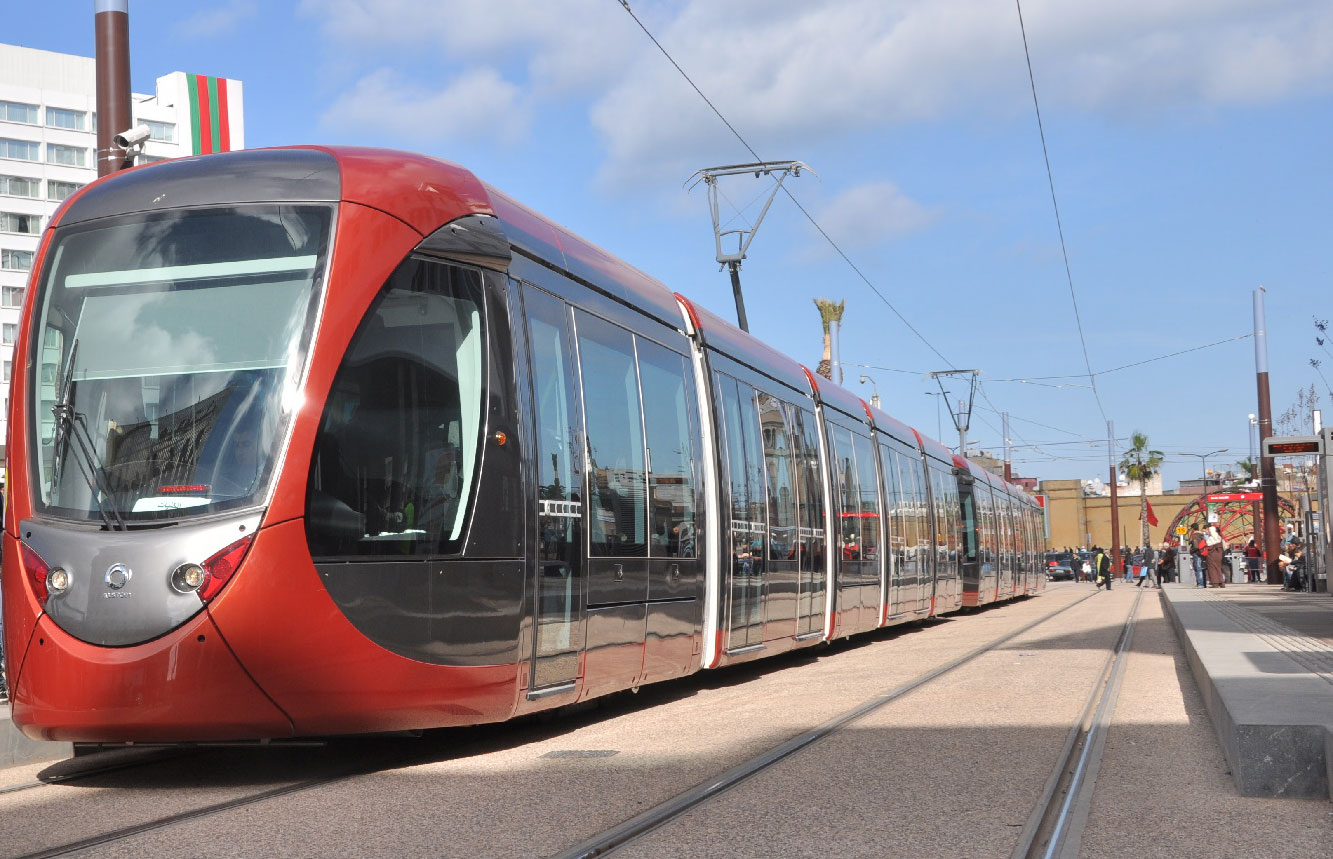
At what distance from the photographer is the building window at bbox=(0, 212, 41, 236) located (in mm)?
78000

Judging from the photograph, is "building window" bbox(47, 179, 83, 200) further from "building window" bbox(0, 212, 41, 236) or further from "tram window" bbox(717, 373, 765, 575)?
"tram window" bbox(717, 373, 765, 575)

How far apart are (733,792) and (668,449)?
13.4 feet

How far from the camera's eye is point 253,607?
22.1 ft

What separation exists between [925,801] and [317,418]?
10.6 feet

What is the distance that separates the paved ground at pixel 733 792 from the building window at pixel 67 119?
7714cm

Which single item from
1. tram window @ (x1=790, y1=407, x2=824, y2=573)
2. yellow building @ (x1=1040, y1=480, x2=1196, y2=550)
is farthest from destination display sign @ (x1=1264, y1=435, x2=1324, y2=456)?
yellow building @ (x1=1040, y1=480, x2=1196, y2=550)

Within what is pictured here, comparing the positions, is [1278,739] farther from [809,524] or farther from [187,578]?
[809,524]

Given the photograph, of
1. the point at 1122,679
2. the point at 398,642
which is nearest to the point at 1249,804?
the point at 398,642

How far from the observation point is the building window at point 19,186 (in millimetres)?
77938

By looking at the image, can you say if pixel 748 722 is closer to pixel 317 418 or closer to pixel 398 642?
pixel 398 642

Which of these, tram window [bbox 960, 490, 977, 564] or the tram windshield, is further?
tram window [bbox 960, 490, 977, 564]

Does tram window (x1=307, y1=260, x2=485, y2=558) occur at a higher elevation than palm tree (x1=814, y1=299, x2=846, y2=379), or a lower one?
lower

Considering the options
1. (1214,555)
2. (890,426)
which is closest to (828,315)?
(1214,555)

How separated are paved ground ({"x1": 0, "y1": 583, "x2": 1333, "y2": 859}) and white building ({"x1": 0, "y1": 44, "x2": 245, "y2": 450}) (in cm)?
7144
